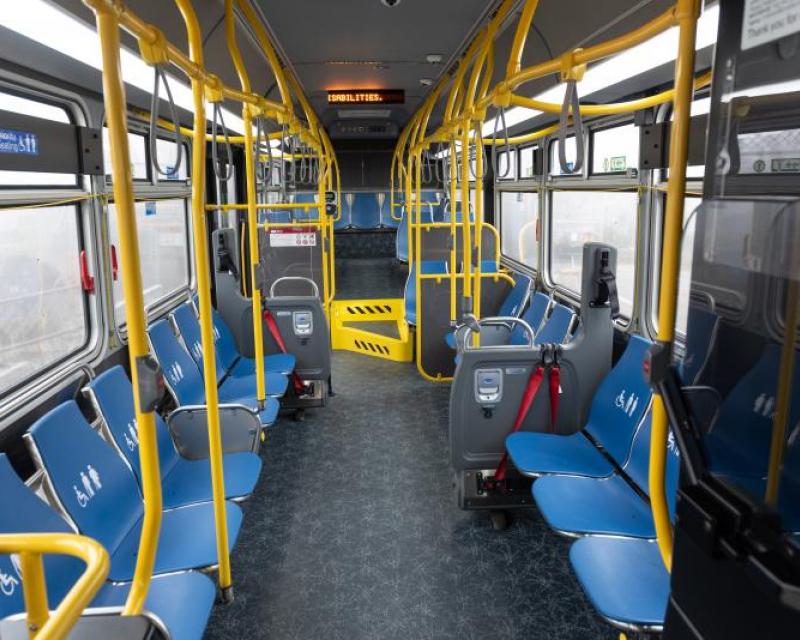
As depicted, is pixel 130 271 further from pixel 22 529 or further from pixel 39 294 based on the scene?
pixel 39 294

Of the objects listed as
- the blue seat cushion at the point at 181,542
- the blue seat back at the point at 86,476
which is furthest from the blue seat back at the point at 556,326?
the blue seat back at the point at 86,476

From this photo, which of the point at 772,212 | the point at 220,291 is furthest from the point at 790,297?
the point at 220,291

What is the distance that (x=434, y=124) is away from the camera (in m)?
9.77

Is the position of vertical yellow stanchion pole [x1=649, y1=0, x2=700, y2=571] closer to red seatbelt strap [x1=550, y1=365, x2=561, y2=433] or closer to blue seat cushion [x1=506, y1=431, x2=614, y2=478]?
blue seat cushion [x1=506, y1=431, x2=614, y2=478]

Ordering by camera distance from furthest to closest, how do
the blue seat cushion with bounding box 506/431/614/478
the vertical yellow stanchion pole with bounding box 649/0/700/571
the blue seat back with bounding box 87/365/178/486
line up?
1. the blue seat cushion with bounding box 506/431/614/478
2. the blue seat back with bounding box 87/365/178/486
3. the vertical yellow stanchion pole with bounding box 649/0/700/571

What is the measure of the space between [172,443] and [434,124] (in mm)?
7393

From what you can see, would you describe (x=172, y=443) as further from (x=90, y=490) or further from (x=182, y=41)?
(x=182, y=41)

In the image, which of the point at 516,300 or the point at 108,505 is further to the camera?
the point at 516,300

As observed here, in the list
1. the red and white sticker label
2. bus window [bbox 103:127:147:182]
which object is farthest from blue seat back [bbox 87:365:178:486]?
the red and white sticker label

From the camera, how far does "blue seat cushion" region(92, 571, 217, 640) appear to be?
7.04 ft

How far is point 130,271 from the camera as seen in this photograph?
72.1 inches

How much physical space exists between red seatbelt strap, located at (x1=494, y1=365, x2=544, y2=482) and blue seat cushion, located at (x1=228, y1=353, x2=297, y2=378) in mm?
2052

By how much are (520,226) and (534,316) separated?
2.80 m

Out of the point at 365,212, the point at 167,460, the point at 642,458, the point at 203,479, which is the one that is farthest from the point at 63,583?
the point at 365,212
